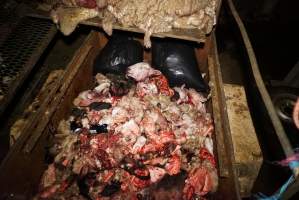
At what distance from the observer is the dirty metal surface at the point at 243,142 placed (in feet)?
9.07

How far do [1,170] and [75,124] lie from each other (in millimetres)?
1087

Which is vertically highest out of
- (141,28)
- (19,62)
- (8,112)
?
(141,28)

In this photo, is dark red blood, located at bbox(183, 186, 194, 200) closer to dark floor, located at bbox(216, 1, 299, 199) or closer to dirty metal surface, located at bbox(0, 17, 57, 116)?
dark floor, located at bbox(216, 1, 299, 199)

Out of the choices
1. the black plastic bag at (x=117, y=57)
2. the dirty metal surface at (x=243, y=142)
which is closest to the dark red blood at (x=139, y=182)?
the dirty metal surface at (x=243, y=142)

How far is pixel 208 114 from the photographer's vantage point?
3.40 metres

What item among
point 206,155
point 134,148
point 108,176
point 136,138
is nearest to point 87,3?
point 136,138

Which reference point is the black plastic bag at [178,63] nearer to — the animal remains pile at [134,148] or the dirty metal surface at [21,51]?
the animal remains pile at [134,148]

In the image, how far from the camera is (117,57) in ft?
12.2

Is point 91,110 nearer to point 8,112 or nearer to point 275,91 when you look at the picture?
point 8,112

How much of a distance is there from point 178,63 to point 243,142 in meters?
1.44

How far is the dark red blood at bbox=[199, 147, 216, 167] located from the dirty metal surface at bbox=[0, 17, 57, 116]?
225cm

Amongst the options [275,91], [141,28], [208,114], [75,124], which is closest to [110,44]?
[141,28]

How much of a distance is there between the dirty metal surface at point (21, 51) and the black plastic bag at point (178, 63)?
156cm

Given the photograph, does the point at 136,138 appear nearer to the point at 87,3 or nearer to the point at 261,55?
the point at 87,3
